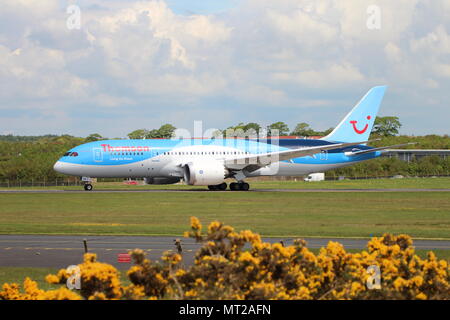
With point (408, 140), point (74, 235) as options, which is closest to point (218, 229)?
point (74, 235)

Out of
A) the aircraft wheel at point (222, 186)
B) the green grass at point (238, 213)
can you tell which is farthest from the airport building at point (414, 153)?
the green grass at point (238, 213)

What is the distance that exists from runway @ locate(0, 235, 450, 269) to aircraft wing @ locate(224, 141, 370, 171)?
99.2ft

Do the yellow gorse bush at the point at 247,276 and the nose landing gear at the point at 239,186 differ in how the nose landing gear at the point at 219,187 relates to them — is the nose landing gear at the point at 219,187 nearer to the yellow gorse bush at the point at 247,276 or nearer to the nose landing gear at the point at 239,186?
the nose landing gear at the point at 239,186

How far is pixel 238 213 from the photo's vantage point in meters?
46.2

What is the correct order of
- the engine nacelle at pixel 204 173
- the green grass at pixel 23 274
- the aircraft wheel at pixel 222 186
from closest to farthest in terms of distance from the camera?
the green grass at pixel 23 274
the engine nacelle at pixel 204 173
the aircraft wheel at pixel 222 186

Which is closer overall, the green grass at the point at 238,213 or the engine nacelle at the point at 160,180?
the green grass at the point at 238,213

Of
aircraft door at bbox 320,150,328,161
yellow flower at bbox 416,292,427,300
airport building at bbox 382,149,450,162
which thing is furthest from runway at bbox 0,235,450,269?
airport building at bbox 382,149,450,162

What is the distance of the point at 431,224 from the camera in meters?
40.0

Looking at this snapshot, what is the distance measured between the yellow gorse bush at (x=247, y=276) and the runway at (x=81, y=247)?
1095 cm

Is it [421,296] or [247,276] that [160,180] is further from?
[421,296]

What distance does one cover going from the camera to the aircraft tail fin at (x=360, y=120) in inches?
2970

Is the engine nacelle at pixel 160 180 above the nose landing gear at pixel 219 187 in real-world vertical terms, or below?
above

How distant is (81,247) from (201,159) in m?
37.2

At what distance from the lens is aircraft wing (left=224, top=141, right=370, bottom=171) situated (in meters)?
63.8
